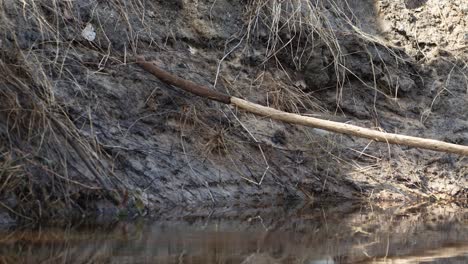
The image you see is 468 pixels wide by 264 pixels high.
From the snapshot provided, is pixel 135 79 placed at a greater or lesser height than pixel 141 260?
greater

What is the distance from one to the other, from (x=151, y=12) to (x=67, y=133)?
1565mm

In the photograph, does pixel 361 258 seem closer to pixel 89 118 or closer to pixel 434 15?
pixel 89 118

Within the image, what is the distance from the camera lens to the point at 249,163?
5.45 meters

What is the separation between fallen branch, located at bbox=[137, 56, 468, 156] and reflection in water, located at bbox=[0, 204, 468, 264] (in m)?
0.41

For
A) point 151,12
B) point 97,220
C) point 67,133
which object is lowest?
point 97,220

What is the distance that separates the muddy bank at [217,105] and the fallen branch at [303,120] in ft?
0.27

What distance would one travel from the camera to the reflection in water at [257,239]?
3656 millimetres

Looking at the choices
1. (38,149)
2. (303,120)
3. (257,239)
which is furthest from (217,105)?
(257,239)

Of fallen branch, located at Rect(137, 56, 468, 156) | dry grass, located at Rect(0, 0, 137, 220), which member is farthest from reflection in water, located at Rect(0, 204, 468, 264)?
fallen branch, located at Rect(137, 56, 468, 156)

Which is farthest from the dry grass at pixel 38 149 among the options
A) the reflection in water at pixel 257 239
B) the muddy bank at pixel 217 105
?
the reflection in water at pixel 257 239

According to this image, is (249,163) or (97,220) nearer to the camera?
(97,220)

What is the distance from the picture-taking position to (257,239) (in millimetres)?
4148

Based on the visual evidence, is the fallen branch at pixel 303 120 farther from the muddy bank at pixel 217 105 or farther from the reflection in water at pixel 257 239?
the reflection in water at pixel 257 239

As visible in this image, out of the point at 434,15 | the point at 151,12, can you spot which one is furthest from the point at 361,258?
the point at 434,15
